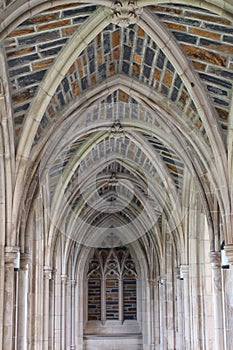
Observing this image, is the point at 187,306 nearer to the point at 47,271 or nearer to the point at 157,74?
the point at 47,271

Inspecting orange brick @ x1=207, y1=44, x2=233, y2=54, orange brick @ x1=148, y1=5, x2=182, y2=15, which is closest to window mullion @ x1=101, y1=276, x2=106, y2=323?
orange brick @ x1=207, y1=44, x2=233, y2=54

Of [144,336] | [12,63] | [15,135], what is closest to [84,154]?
[15,135]

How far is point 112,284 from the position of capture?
2922cm

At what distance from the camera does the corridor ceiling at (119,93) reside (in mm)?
11070

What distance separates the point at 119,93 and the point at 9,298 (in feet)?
17.9

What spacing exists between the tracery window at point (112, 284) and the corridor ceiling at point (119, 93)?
10082mm

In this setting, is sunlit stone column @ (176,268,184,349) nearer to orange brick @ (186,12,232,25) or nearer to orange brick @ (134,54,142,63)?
orange brick @ (134,54,142,63)

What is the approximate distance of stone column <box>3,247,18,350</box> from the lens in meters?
12.3

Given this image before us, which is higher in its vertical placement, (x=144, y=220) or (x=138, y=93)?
(x=138, y=93)

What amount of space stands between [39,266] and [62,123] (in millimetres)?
5619

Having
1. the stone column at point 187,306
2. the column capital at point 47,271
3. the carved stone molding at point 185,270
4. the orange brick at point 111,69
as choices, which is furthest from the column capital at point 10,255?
the carved stone molding at point 185,270

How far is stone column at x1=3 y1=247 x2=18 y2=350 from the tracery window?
16.6 metres

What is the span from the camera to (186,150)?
48.4 ft

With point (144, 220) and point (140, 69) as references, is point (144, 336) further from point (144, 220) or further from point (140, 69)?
point (140, 69)
